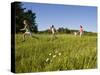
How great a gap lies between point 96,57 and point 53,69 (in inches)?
21.1

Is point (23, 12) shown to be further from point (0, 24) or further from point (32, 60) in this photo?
point (32, 60)

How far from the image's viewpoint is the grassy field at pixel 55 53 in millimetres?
2330

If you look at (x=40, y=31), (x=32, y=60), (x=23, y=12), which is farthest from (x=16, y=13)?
(x=32, y=60)

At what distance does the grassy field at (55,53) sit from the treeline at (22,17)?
84 millimetres

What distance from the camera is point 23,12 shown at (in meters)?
2.32

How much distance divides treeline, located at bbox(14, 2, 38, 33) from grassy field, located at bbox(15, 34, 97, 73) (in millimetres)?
84

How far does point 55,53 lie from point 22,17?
50 centimetres

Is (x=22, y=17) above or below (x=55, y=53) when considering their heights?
above

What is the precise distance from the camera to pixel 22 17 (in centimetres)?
232

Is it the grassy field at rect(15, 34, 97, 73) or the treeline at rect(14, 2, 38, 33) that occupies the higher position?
the treeline at rect(14, 2, 38, 33)

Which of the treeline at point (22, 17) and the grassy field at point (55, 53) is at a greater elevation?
the treeline at point (22, 17)

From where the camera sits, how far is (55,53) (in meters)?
2.48

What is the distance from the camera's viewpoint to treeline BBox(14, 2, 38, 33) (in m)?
2.28

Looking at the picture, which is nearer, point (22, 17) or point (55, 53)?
point (22, 17)
